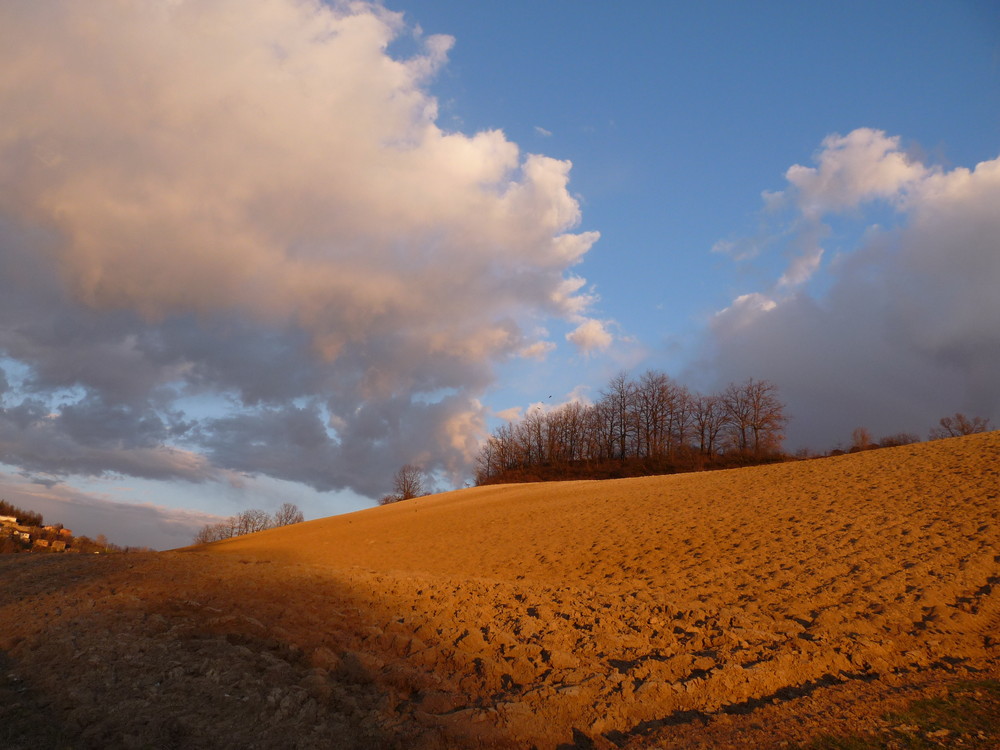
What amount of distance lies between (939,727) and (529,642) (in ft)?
15.4

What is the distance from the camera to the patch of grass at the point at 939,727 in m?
5.00

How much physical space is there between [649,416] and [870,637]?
59807mm

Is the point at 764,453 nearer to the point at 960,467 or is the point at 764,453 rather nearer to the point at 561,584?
the point at 960,467

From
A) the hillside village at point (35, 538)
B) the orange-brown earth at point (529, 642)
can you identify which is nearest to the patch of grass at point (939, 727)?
the orange-brown earth at point (529, 642)

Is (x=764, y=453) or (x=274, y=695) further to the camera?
(x=764, y=453)

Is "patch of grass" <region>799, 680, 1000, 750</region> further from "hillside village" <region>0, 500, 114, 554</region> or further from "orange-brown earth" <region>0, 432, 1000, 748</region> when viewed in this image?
"hillside village" <region>0, 500, 114, 554</region>

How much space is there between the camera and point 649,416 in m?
66.4

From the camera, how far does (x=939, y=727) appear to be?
5.26 m

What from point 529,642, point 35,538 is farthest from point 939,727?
point 35,538

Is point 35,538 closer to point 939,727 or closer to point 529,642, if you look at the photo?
point 529,642

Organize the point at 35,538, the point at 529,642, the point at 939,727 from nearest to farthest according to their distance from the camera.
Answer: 1. the point at 939,727
2. the point at 529,642
3. the point at 35,538

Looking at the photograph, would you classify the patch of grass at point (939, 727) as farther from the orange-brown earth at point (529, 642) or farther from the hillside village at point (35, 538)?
the hillside village at point (35, 538)

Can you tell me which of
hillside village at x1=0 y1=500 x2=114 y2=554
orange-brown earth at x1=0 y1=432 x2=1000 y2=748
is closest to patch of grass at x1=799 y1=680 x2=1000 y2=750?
orange-brown earth at x1=0 y1=432 x2=1000 y2=748

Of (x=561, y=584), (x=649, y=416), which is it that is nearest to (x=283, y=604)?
(x=561, y=584)
